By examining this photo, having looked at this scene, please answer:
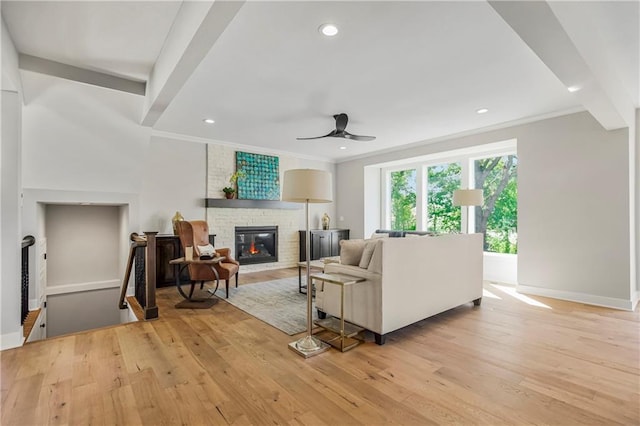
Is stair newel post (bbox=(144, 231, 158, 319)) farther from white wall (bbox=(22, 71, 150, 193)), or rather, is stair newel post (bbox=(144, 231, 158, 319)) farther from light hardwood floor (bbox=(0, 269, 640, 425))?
white wall (bbox=(22, 71, 150, 193))

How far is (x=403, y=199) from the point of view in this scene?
24.0ft

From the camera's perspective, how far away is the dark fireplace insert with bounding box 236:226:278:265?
6281 millimetres

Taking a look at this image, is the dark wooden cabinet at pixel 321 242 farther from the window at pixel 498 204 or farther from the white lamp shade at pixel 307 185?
the white lamp shade at pixel 307 185

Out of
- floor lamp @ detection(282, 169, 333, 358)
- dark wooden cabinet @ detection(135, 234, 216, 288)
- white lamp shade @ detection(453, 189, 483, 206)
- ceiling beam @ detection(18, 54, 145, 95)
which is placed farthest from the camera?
dark wooden cabinet @ detection(135, 234, 216, 288)

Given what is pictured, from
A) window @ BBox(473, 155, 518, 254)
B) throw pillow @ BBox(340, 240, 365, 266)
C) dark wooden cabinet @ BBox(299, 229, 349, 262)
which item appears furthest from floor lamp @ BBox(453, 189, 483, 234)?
dark wooden cabinet @ BBox(299, 229, 349, 262)

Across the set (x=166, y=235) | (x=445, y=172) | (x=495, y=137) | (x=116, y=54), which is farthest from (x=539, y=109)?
(x=166, y=235)

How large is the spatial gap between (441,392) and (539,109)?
4.14 metres

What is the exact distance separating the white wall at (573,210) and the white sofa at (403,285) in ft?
5.15

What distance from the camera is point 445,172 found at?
6.46 metres

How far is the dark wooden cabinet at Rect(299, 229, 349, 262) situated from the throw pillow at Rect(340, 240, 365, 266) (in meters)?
3.74

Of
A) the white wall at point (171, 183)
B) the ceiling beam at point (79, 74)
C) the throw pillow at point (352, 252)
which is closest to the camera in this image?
the ceiling beam at point (79, 74)

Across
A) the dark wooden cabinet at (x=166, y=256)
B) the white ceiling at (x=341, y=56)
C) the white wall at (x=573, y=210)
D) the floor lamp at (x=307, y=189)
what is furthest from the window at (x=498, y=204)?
the dark wooden cabinet at (x=166, y=256)

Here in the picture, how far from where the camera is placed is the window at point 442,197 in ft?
20.5

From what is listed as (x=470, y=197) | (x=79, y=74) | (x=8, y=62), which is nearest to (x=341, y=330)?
(x=470, y=197)
